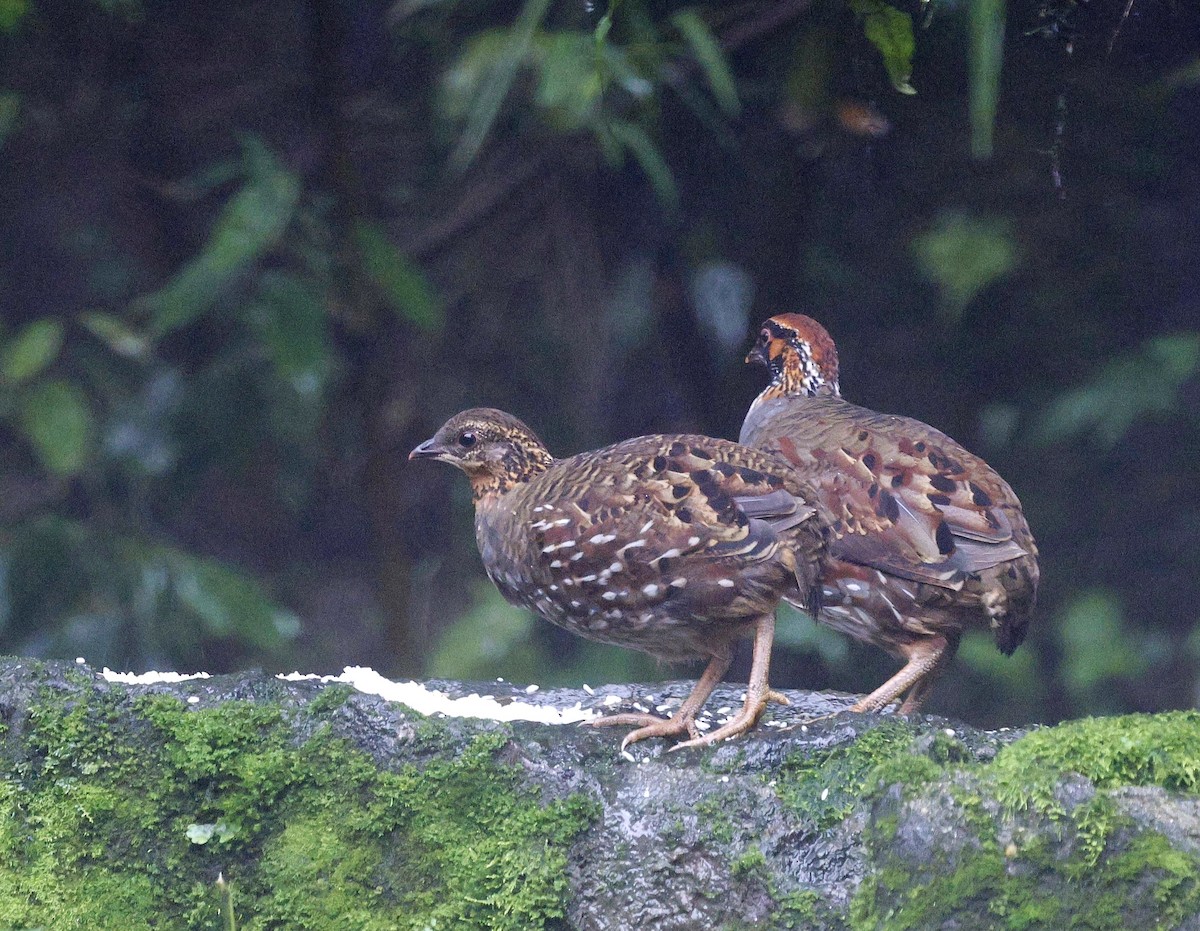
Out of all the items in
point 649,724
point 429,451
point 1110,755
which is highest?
point 429,451

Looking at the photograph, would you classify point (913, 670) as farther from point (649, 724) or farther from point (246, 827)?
point (246, 827)

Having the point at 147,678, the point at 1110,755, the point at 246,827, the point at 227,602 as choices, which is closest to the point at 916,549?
the point at 1110,755

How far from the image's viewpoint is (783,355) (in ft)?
15.5

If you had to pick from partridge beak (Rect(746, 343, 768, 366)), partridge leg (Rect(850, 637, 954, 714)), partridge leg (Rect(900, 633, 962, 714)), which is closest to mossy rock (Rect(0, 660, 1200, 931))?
partridge leg (Rect(850, 637, 954, 714))

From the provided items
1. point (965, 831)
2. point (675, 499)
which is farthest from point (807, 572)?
point (965, 831)

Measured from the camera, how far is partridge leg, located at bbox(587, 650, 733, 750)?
3233 millimetres

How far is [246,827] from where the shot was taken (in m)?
2.95

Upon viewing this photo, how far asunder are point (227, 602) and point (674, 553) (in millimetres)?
2168

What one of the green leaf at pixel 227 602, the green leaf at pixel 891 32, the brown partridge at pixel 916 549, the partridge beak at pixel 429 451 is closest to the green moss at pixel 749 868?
the brown partridge at pixel 916 549

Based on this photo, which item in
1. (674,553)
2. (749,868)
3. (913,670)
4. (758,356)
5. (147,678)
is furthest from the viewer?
(758,356)

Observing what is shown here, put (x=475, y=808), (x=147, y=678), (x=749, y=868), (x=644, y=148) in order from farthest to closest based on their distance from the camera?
(x=644, y=148) → (x=147, y=678) → (x=475, y=808) → (x=749, y=868)

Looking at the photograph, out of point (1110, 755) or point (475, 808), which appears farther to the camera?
point (475, 808)

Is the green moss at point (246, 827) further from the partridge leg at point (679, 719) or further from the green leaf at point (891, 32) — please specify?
the green leaf at point (891, 32)

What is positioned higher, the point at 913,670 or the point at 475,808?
the point at 475,808
